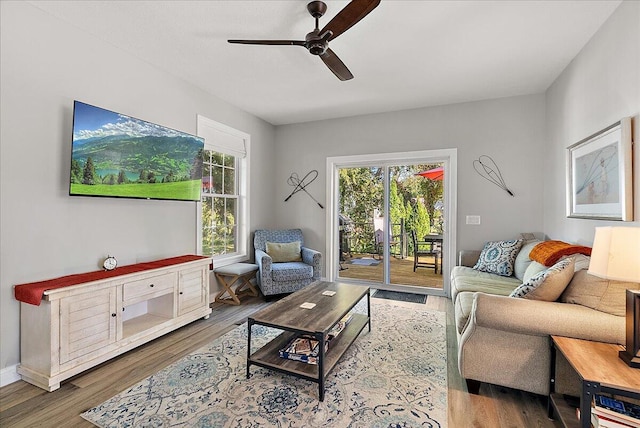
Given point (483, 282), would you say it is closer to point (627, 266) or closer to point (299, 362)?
point (627, 266)

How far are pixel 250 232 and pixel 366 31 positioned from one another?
3057 mm

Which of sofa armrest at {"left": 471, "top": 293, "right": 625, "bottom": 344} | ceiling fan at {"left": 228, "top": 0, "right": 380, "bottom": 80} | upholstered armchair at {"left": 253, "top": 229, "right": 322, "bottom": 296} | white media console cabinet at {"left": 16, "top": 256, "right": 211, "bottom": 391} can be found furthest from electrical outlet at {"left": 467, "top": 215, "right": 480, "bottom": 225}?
white media console cabinet at {"left": 16, "top": 256, "right": 211, "bottom": 391}

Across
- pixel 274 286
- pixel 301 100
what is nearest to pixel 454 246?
pixel 274 286

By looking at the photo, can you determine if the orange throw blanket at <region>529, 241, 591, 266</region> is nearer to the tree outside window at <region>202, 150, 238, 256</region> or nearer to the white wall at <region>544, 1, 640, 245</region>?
the white wall at <region>544, 1, 640, 245</region>

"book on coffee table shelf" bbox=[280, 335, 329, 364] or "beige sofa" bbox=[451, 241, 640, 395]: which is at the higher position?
"beige sofa" bbox=[451, 241, 640, 395]

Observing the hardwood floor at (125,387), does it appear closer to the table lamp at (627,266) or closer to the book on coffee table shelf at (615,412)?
the book on coffee table shelf at (615,412)

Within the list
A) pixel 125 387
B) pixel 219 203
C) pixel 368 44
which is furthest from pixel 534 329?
pixel 219 203

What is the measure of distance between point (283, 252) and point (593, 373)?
344cm

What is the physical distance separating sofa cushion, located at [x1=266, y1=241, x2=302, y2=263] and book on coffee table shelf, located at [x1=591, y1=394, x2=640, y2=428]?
339 cm

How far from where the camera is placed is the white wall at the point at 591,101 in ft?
6.34

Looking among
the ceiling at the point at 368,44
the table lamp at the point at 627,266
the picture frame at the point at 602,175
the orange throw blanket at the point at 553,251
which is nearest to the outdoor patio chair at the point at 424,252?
the orange throw blanket at the point at 553,251

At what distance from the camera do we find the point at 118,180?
2553 mm

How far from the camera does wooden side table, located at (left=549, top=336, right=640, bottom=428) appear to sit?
121 centimetres

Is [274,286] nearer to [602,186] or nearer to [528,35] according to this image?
[602,186]
